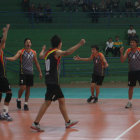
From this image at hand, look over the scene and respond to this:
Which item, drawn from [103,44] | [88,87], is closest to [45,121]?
[88,87]

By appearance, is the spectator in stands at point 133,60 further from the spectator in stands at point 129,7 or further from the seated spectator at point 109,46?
the spectator in stands at point 129,7

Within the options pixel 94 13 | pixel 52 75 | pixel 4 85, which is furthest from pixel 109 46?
pixel 52 75

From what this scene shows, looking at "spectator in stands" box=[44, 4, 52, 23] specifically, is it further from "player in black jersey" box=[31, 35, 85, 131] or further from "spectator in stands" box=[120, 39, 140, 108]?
"player in black jersey" box=[31, 35, 85, 131]

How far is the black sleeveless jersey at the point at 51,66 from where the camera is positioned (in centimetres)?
878

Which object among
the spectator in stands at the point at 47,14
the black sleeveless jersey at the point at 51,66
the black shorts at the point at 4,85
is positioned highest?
the spectator in stands at the point at 47,14

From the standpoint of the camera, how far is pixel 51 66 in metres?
8.84

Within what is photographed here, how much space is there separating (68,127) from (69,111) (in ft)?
8.31

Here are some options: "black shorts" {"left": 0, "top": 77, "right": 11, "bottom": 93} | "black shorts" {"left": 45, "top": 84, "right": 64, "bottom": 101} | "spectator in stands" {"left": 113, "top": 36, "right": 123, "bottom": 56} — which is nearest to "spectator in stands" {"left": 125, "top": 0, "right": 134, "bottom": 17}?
"spectator in stands" {"left": 113, "top": 36, "right": 123, "bottom": 56}

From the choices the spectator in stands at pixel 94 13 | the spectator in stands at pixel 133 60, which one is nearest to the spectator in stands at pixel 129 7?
the spectator in stands at pixel 94 13

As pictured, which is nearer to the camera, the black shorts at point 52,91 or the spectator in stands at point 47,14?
the black shorts at point 52,91

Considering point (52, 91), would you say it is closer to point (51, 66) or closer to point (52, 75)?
point (52, 75)

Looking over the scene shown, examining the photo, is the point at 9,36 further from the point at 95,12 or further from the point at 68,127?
the point at 68,127

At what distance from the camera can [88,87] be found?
19594 millimetres

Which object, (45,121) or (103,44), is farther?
(103,44)
